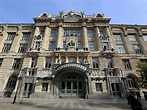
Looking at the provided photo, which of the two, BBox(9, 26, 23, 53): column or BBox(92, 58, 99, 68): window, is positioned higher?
BBox(9, 26, 23, 53): column

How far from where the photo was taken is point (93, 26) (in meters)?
29.0

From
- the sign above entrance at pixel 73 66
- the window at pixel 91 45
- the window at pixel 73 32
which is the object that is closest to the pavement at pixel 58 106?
the sign above entrance at pixel 73 66

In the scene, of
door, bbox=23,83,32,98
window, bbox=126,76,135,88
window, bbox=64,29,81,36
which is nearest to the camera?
door, bbox=23,83,32,98

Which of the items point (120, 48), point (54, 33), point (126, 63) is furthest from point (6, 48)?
point (126, 63)

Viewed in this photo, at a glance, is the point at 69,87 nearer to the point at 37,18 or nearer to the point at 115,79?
the point at 115,79

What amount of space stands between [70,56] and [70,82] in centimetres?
532

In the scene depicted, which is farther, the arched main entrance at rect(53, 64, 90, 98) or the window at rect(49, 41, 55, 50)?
the window at rect(49, 41, 55, 50)

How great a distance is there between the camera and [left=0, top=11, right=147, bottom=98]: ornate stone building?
20062 millimetres

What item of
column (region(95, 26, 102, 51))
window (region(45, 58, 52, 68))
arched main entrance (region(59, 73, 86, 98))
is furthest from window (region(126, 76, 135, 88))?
window (region(45, 58, 52, 68))

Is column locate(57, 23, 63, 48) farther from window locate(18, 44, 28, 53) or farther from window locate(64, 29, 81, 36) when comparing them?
window locate(18, 44, 28, 53)

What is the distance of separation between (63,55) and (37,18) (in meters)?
12.9

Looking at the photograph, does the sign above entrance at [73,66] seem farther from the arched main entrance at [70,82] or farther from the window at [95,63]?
the window at [95,63]

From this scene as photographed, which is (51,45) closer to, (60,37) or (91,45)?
(60,37)

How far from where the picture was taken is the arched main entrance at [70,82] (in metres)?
19.8
